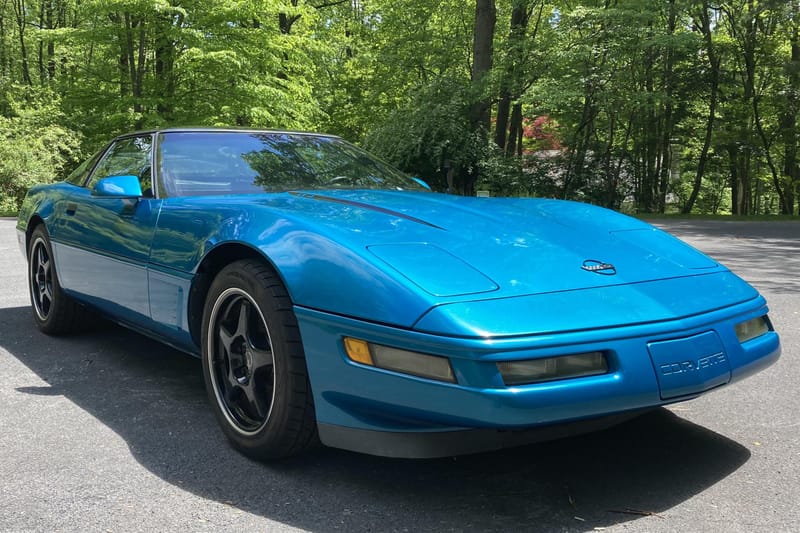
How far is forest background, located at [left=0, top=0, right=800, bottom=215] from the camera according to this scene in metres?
17.9

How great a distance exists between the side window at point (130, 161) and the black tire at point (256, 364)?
1.00m

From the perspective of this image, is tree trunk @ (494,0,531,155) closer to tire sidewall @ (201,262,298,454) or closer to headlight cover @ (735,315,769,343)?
headlight cover @ (735,315,769,343)

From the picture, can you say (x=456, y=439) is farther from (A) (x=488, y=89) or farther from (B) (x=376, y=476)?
(A) (x=488, y=89)

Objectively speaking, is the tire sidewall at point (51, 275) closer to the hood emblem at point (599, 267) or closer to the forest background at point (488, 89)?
the hood emblem at point (599, 267)

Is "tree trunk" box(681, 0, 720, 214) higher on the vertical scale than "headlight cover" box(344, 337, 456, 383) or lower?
higher

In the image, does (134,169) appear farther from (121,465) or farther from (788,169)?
(788,169)

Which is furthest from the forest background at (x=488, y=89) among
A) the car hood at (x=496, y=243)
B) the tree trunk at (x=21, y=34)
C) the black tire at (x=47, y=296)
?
the car hood at (x=496, y=243)

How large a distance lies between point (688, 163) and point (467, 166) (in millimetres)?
13227

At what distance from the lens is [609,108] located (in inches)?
730

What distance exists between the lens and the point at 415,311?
6.84 ft

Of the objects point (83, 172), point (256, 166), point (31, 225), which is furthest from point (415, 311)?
point (31, 225)

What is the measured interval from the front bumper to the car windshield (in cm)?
130

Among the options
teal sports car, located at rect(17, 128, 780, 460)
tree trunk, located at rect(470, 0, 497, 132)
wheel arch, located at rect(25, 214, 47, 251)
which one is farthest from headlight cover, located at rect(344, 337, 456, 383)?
tree trunk, located at rect(470, 0, 497, 132)

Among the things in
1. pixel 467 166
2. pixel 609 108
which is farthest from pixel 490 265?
pixel 609 108
